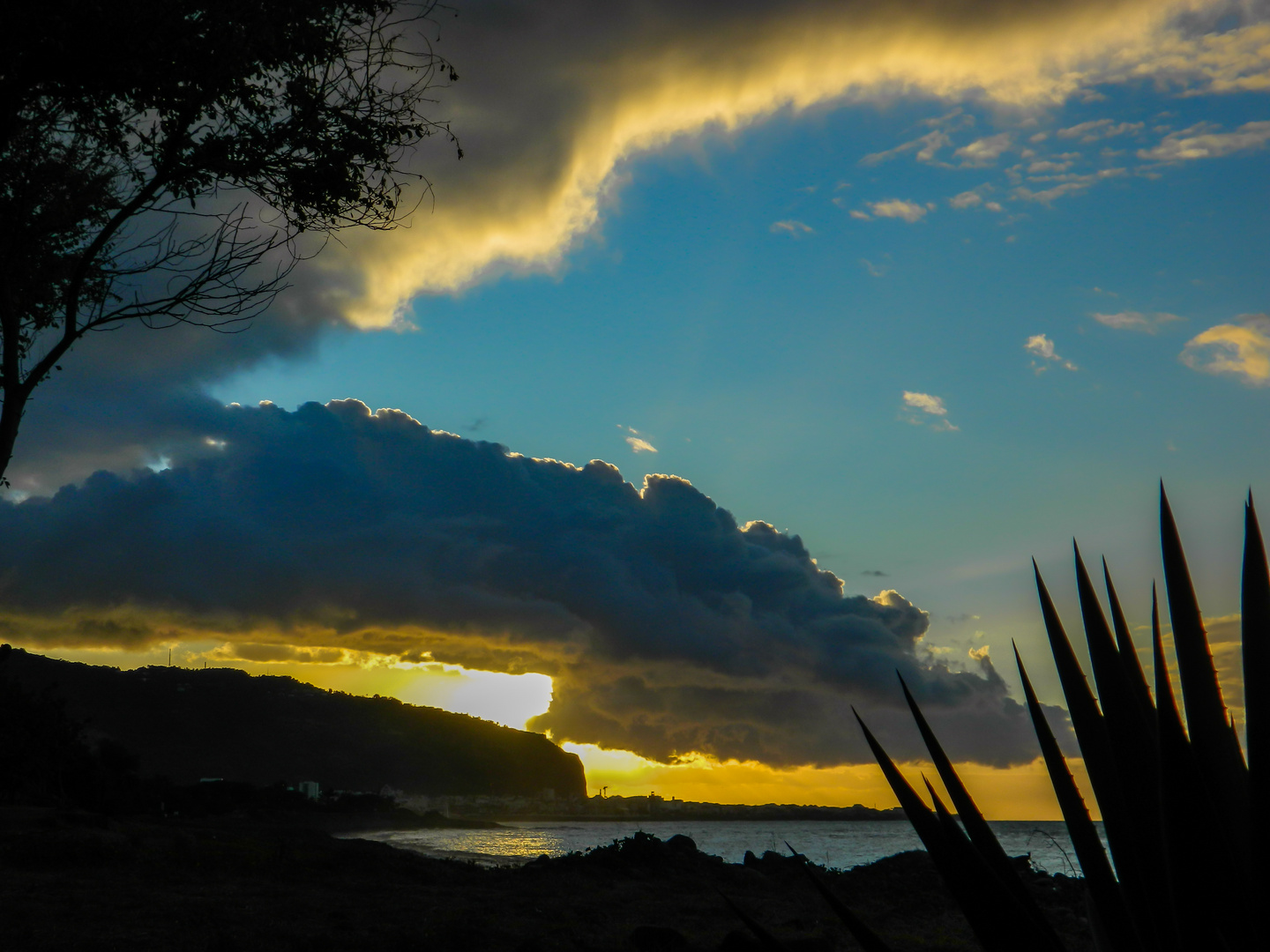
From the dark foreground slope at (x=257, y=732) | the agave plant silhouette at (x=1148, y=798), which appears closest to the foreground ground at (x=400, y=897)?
the agave plant silhouette at (x=1148, y=798)

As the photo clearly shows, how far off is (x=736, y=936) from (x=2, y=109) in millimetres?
11447

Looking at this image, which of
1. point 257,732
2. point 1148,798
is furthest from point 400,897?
point 257,732

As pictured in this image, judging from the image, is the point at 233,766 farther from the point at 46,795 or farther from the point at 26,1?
the point at 26,1

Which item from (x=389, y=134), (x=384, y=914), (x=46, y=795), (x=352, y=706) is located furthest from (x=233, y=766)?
(x=389, y=134)

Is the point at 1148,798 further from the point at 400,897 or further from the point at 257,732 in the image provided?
the point at 257,732

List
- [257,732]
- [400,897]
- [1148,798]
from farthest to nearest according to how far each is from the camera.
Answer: [257,732], [400,897], [1148,798]

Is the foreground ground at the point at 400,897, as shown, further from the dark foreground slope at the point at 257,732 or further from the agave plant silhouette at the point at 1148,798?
the dark foreground slope at the point at 257,732

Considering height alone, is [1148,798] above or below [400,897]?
above

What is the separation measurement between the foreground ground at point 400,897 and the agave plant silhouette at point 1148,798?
10040mm

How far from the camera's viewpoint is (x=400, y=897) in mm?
17266

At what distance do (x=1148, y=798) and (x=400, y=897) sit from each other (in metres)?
18.2

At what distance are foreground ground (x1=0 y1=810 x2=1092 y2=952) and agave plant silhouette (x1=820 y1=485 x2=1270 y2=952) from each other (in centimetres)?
1004

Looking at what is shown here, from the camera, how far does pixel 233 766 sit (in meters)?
150

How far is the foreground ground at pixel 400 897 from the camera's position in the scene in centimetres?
1202
